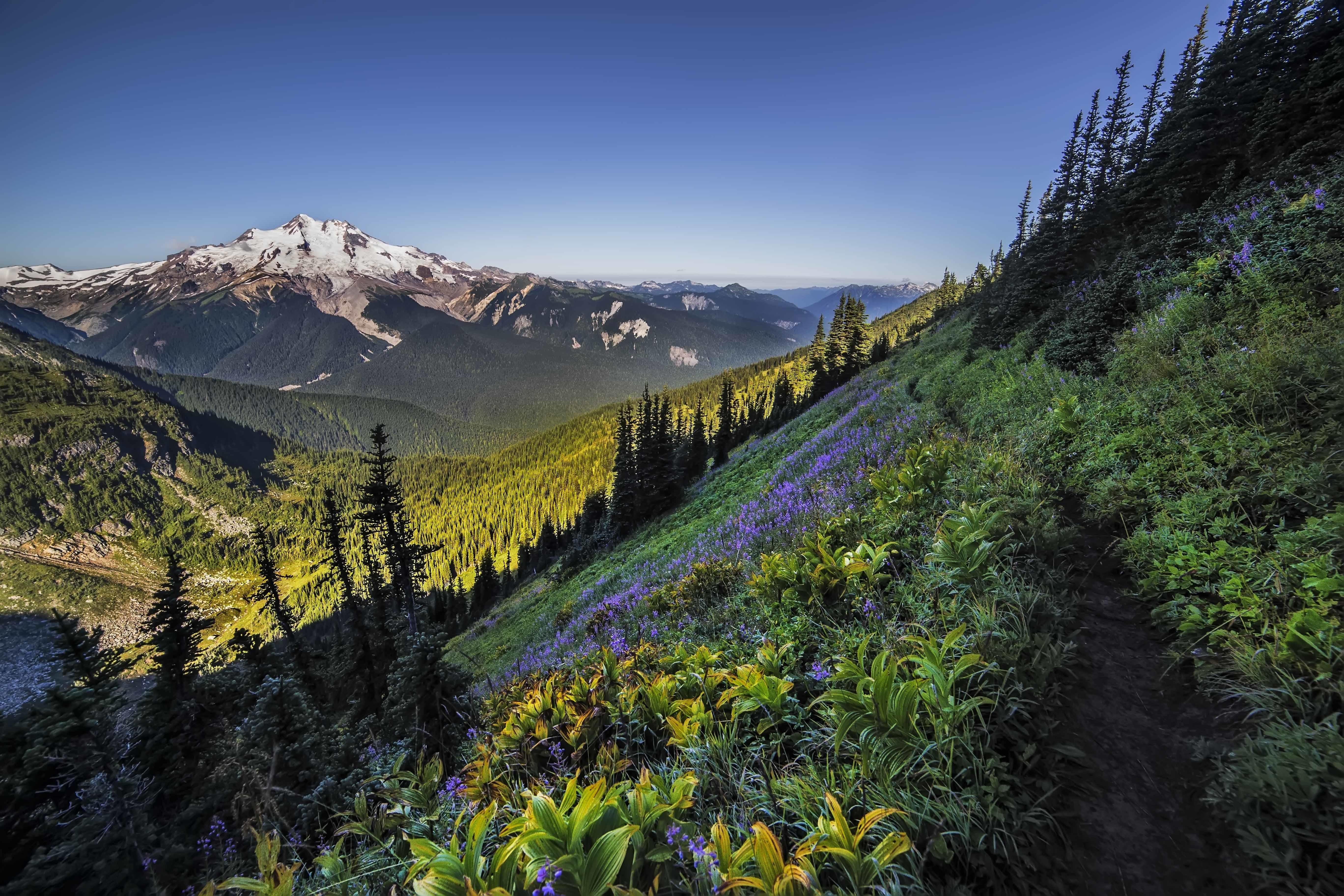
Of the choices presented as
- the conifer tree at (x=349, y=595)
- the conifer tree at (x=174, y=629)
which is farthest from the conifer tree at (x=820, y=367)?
the conifer tree at (x=174, y=629)

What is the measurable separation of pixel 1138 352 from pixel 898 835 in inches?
322

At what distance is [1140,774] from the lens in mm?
2467

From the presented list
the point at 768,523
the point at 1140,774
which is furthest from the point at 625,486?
the point at 1140,774

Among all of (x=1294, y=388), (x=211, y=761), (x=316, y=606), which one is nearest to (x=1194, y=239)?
(x=1294, y=388)

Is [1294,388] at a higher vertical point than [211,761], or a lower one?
higher

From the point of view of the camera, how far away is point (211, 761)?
8.75 m

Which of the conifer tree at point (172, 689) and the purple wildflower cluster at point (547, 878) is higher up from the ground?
the purple wildflower cluster at point (547, 878)

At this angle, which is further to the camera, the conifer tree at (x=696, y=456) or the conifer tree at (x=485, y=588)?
the conifer tree at (x=485, y=588)

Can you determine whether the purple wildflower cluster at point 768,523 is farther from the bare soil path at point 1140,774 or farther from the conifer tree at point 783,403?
the conifer tree at point 783,403

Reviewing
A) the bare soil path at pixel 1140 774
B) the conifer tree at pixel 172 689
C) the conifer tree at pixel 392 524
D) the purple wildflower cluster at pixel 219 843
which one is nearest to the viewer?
the bare soil path at pixel 1140 774

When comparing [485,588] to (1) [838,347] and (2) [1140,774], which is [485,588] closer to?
(1) [838,347]

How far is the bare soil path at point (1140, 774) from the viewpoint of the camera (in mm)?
2104

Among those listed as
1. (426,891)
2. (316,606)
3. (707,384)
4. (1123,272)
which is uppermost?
(1123,272)

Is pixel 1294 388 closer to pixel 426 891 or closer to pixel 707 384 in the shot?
pixel 426 891
